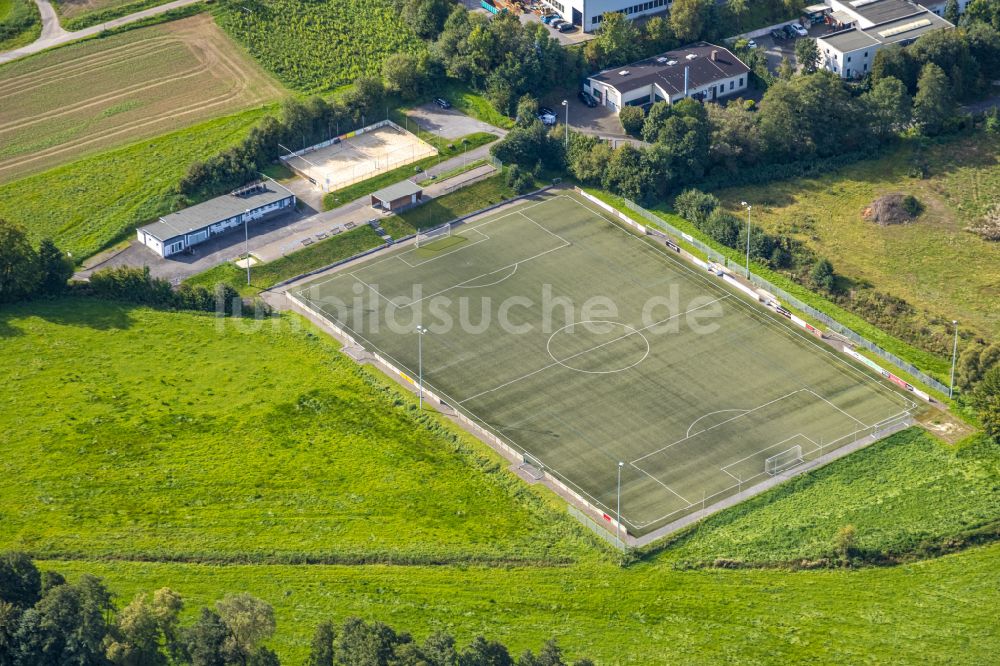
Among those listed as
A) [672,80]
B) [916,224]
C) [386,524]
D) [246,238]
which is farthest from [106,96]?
[916,224]

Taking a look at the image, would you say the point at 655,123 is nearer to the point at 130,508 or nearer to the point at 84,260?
the point at 84,260

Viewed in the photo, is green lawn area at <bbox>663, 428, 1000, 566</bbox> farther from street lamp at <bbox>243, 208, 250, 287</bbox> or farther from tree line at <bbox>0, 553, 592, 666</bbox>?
street lamp at <bbox>243, 208, 250, 287</bbox>

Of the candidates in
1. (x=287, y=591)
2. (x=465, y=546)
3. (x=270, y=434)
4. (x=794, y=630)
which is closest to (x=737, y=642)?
(x=794, y=630)

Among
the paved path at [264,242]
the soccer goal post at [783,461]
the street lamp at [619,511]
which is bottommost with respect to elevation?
the soccer goal post at [783,461]

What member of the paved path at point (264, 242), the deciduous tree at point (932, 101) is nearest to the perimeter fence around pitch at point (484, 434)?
the paved path at point (264, 242)

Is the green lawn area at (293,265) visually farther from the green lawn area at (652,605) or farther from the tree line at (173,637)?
the tree line at (173,637)

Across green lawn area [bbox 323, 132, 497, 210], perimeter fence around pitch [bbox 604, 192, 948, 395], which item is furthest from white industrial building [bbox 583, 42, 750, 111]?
perimeter fence around pitch [bbox 604, 192, 948, 395]
